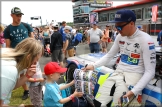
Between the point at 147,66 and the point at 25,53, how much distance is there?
1.36 metres

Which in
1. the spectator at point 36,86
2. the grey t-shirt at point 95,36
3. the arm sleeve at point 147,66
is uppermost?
the grey t-shirt at point 95,36

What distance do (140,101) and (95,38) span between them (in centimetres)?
472

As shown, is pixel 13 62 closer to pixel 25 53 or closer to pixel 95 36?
pixel 25 53

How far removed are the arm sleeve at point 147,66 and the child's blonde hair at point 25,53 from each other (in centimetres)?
117

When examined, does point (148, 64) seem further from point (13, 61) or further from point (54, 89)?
point (13, 61)

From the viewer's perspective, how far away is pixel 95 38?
6688mm

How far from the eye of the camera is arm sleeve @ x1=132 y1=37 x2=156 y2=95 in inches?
78.4

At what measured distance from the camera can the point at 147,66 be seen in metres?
2.04

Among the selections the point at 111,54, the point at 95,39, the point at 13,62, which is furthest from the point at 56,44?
the point at 13,62

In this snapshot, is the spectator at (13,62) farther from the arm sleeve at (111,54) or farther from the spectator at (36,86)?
the arm sleeve at (111,54)

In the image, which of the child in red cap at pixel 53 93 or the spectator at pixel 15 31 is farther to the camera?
the spectator at pixel 15 31

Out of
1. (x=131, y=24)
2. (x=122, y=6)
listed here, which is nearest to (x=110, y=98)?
(x=131, y=24)

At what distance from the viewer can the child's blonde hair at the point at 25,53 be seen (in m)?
1.51

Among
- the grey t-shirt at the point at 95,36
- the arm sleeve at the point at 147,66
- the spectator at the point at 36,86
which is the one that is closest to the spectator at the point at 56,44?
the grey t-shirt at the point at 95,36
